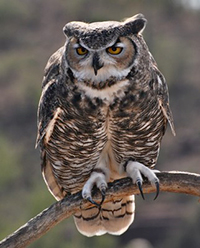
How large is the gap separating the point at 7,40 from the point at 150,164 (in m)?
27.4

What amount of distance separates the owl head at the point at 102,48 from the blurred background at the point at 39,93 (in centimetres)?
1277

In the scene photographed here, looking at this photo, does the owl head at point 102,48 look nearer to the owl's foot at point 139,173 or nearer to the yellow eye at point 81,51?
the yellow eye at point 81,51

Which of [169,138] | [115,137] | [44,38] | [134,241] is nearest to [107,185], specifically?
[115,137]

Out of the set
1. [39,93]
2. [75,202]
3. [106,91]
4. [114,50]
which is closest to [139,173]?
[75,202]

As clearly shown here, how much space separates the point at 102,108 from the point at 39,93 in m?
20.7

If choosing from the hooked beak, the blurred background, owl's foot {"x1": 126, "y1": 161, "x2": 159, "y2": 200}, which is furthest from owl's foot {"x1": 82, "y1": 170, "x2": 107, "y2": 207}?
the blurred background

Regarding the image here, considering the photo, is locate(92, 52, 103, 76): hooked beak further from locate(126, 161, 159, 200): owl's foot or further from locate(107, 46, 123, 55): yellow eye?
locate(126, 161, 159, 200): owl's foot

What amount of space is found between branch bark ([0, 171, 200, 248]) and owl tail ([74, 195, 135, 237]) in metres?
0.72

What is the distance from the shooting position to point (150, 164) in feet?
16.8

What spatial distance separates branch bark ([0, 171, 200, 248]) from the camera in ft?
13.9

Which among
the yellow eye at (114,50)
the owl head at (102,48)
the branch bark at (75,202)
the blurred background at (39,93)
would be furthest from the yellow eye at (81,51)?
the blurred background at (39,93)

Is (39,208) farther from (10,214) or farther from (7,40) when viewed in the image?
(7,40)

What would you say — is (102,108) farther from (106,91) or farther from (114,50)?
(114,50)

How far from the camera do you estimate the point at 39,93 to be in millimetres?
25234
